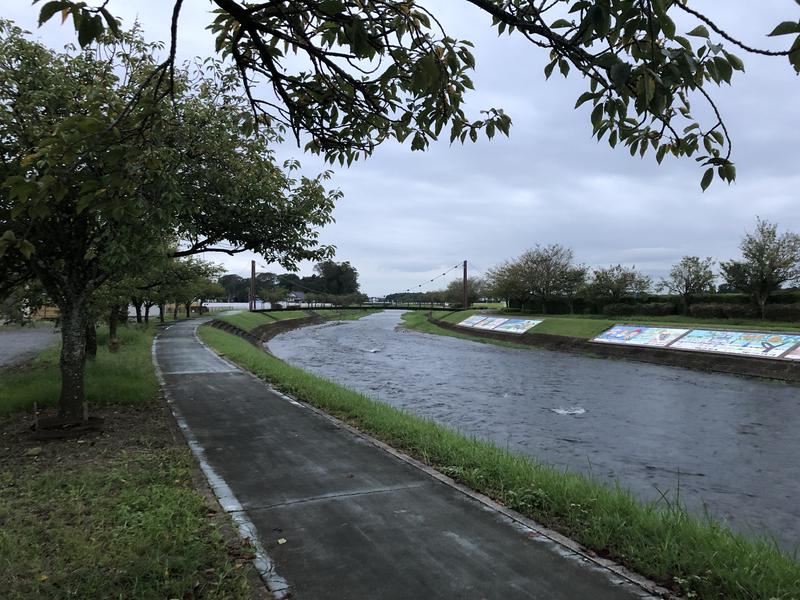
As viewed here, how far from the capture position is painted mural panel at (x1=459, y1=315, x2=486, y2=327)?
43.4 m

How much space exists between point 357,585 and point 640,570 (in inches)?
79.3

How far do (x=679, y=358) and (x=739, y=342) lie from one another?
7.18ft

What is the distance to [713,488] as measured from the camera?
7.48 meters

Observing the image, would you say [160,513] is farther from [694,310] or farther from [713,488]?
[694,310]

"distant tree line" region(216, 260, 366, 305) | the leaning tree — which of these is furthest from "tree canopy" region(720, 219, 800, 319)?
"distant tree line" region(216, 260, 366, 305)

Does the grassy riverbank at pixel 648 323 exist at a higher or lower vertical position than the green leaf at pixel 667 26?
lower

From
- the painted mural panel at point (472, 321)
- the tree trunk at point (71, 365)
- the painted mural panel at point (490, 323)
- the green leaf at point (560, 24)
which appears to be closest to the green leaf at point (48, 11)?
the green leaf at point (560, 24)

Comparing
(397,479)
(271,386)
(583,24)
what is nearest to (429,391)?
(271,386)

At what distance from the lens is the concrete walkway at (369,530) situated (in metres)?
3.57

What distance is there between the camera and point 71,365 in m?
7.91

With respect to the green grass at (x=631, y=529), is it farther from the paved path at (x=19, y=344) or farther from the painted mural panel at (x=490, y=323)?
the painted mural panel at (x=490, y=323)

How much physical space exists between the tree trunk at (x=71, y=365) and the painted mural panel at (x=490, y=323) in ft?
108

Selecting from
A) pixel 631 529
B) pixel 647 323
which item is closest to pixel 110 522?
pixel 631 529

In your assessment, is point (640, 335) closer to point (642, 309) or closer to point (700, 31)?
point (642, 309)
